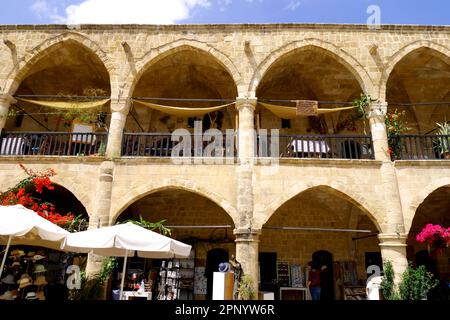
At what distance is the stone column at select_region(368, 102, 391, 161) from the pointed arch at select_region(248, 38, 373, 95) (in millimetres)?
570

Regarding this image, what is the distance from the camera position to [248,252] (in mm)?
7938

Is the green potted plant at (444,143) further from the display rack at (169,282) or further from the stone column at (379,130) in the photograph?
the display rack at (169,282)

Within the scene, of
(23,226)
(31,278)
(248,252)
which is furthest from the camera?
(248,252)

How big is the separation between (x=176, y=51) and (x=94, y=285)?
6.52m

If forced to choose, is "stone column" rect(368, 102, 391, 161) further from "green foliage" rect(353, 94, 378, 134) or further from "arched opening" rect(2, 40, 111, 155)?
"arched opening" rect(2, 40, 111, 155)

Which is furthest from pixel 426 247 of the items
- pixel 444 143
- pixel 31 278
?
pixel 31 278

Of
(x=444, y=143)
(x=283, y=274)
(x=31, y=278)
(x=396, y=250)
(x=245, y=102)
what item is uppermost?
(x=245, y=102)

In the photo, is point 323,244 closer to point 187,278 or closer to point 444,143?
point 187,278

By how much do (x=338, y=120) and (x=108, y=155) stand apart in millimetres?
7749

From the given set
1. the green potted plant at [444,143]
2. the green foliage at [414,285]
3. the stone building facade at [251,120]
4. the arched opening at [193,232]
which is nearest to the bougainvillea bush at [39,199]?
the stone building facade at [251,120]

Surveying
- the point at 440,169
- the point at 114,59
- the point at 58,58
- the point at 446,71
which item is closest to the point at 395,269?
the point at 440,169

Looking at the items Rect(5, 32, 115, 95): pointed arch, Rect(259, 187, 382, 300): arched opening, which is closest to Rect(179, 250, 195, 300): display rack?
Rect(259, 187, 382, 300): arched opening

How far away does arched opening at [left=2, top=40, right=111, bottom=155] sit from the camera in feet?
30.5

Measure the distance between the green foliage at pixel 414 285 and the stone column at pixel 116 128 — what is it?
7523 millimetres
